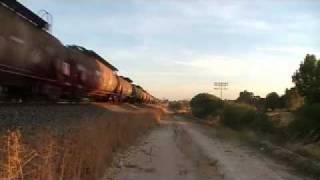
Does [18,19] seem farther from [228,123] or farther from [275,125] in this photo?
[228,123]

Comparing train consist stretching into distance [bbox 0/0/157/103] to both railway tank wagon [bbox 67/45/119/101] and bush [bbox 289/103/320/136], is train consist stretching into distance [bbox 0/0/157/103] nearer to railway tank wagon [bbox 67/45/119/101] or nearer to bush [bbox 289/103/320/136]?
railway tank wagon [bbox 67/45/119/101]

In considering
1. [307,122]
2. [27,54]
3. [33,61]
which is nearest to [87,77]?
[33,61]

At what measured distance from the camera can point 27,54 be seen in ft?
69.1

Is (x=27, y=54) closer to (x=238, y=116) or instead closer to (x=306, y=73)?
(x=238, y=116)

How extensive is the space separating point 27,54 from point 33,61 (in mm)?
1235

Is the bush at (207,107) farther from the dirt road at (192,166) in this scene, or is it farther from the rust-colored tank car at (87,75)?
the dirt road at (192,166)

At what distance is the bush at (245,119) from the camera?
51025 millimetres

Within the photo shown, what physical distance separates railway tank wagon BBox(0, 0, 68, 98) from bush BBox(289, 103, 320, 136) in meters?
18.2

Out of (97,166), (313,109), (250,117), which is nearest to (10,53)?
(97,166)

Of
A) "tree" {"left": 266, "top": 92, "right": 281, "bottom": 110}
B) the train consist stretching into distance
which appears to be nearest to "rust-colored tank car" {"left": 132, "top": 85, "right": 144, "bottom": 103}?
"tree" {"left": 266, "top": 92, "right": 281, "bottom": 110}

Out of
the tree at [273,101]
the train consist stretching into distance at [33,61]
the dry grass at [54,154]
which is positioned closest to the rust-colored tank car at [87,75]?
the train consist stretching into distance at [33,61]

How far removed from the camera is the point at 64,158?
38.9ft

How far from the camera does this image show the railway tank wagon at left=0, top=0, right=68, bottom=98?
18734 mm

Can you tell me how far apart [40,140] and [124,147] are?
10.3 metres
